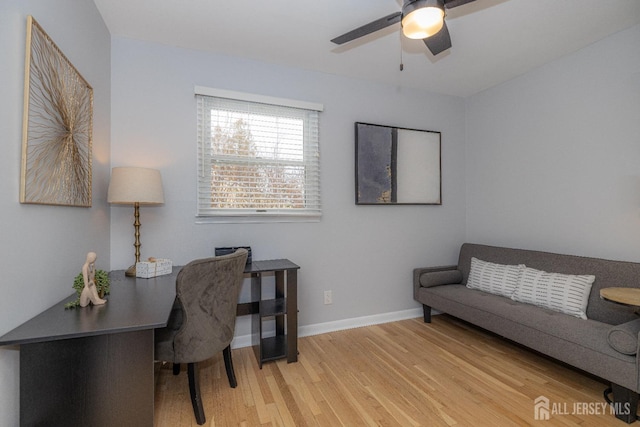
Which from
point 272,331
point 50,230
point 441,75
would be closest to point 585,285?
point 441,75

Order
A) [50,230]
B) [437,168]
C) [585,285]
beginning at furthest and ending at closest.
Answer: [437,168] < [585,285] < [50,230]

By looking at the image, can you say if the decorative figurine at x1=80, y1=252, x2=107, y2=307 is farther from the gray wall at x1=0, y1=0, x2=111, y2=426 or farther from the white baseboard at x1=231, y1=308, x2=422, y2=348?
the white baseboard at x1=231, y1=308, x2=422, y2=348

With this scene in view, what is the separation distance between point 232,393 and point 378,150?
2448mm

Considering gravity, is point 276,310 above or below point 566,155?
below

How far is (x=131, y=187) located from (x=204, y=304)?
949 millimetres

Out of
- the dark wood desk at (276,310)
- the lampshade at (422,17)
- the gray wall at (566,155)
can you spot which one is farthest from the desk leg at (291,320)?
the gray wall at (566,155)

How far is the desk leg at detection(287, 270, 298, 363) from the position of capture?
2264 mm

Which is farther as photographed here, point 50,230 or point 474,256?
point 474,256

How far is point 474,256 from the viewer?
312 centimetres

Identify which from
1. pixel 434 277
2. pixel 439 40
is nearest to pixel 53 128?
pixel 439 40

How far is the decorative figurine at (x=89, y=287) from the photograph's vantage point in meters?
1.36

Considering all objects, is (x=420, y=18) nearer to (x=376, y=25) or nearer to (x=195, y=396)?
(x=376, y=25)

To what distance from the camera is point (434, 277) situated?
3012 mm

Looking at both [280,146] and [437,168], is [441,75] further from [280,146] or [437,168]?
A: [280,146]
